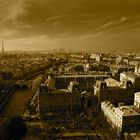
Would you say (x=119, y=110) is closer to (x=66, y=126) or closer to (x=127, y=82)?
(x=66, y=126)

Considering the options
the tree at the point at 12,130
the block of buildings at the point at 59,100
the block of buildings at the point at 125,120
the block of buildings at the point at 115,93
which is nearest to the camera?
the tree at the point at 12,130

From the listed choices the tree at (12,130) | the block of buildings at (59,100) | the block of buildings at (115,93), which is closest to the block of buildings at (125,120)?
the block of buildings at (115,93)

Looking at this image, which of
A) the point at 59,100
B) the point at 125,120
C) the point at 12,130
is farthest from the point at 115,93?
the point at 12,130

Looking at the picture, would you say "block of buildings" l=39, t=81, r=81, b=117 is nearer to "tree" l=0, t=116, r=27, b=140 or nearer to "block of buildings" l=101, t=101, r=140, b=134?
"tree" l=0, t=116, r=27, b=140

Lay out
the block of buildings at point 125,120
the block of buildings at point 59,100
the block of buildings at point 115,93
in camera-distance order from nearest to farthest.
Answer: the block of buildings at point 125,120
the block of buildings at point 59,100
the block of buildings at point 115,93

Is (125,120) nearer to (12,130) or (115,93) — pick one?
(115,93)

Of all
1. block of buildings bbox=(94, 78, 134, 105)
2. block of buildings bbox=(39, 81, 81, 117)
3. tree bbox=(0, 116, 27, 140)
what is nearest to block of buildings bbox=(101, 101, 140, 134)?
block of buildings bbox=(94, 78, 134, 105)

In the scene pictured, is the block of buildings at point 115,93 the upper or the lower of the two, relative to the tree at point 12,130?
upper

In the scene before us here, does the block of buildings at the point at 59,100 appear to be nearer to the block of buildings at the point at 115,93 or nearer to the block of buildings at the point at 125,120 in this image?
the block of buildings at the point at 115,93

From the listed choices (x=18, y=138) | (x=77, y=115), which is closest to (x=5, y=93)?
(x=77, y=115)

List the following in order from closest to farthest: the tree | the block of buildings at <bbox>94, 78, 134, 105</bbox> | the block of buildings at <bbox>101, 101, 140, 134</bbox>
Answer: the tree → the block of buildings at <bbox>101, 101, 140, 134</bbox> → the block of buildings at <bbox>94, 78, 134, 105</bbox>

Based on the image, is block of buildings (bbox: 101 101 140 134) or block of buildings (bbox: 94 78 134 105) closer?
block of buildings (bbox: 101 101 140 134)
